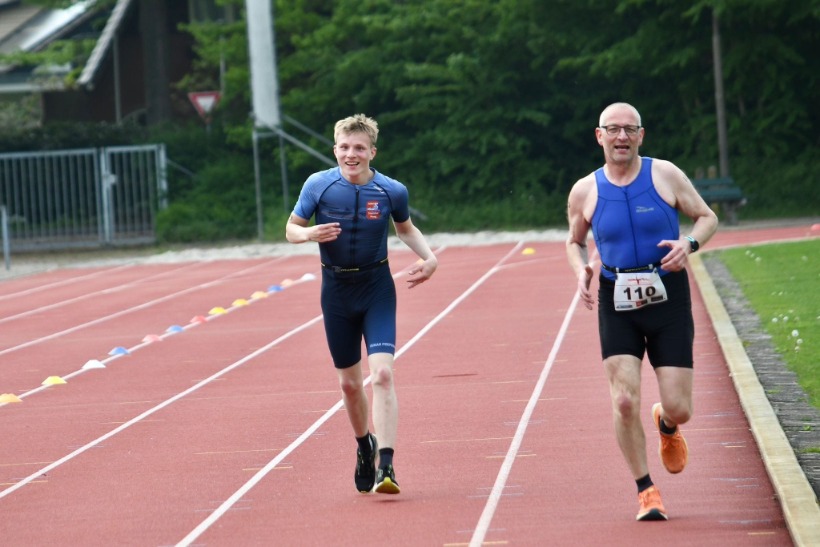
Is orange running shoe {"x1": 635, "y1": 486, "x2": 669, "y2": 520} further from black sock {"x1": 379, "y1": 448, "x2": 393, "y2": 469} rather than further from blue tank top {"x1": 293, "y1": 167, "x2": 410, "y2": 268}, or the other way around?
blue tank top {"x1": 293, "y1": 167, "x2": 410, "y2": 268}

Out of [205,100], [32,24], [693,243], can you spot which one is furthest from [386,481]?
[32,24]

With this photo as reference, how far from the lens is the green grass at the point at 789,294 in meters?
10.6

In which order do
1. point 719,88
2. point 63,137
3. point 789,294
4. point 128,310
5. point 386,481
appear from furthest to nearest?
point 63,137 < point 719,88 < point 128,310 < point 789,294 < point 386,481

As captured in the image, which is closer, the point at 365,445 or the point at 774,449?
the point at 365,445

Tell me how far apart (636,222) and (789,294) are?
355 inches

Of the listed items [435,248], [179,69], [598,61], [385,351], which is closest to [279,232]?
[435,248]

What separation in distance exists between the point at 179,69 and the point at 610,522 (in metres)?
39.8

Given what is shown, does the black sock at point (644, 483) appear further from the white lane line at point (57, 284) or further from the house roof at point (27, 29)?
the house roof at point (27, 29)

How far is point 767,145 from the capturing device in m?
31.1

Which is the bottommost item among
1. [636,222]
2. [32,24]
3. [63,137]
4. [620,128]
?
[636,222]

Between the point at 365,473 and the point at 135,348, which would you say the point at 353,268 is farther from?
the point at 135,348

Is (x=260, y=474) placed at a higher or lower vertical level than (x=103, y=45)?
lower

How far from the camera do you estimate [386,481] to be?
7.11m

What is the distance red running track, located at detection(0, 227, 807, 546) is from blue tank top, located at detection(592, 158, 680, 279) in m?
1.16
